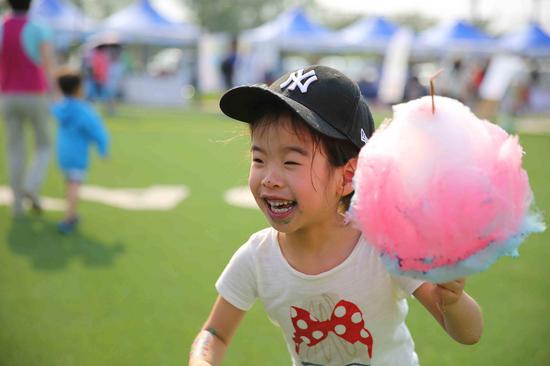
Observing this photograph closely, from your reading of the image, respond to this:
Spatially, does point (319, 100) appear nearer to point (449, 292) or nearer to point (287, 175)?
point (287, 175)

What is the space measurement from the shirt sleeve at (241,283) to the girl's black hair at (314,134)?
46 centimetres

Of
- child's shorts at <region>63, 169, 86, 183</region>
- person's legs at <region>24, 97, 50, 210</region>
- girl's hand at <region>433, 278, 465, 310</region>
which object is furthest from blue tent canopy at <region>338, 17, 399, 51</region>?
girl's hand at <region>433, 278, 465, 310</region>

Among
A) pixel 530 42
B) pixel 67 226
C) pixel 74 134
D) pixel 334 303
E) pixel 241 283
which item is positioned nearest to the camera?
pixel 334 303

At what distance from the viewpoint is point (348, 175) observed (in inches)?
83.2

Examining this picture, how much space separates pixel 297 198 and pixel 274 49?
997 inches

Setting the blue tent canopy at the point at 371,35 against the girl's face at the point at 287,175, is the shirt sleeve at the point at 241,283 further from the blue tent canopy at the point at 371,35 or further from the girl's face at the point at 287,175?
the blue tent canopy at the point at 371,35

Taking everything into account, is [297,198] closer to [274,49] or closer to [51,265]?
[51,265]

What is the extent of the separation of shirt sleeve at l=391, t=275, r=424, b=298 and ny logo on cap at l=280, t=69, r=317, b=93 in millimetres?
669

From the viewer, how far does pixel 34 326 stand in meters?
3.77

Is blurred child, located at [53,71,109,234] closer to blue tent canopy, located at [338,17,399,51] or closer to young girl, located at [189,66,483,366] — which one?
young girl, located at [189,66,483,366]

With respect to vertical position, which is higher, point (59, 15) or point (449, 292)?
point (449, 292)

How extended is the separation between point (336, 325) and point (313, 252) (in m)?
0.25

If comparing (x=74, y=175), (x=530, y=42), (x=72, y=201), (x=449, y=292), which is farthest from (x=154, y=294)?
(x=530, y=42)

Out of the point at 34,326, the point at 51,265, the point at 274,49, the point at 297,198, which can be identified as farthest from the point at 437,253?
the point at 274,49
